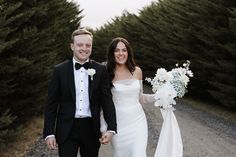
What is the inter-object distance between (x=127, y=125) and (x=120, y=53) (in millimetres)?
867

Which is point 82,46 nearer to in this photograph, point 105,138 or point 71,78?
point 71,78

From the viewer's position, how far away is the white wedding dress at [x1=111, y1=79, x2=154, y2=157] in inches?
218

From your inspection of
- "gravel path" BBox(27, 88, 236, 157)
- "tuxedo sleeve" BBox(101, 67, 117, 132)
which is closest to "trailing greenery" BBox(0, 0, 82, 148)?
"gravel path" BBox(27, 88, 236, 157)

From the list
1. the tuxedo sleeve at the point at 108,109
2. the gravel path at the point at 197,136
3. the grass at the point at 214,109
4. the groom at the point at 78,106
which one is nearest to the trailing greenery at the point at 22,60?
the gravel path at the point at 197,136

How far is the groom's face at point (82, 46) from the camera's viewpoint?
4.77m

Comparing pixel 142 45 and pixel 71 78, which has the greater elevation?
pixel 142 45

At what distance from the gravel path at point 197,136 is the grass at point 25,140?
0.22 meters

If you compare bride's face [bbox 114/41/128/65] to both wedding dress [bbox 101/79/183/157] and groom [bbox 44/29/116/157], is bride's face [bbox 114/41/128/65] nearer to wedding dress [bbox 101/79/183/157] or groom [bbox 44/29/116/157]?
wedding dress [bbox 101/79/183/157]

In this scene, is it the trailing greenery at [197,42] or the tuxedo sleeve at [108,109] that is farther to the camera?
the trailing greenery at [197,42]

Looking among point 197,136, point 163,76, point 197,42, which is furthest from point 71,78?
point 197,42

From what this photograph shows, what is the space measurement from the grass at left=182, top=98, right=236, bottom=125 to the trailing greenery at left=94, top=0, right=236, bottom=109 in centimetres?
40

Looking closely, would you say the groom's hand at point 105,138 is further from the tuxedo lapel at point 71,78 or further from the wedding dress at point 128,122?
the wedding dress at point 128,122

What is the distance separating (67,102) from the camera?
191 inches

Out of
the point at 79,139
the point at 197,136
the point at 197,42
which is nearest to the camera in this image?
the point at 79,139
